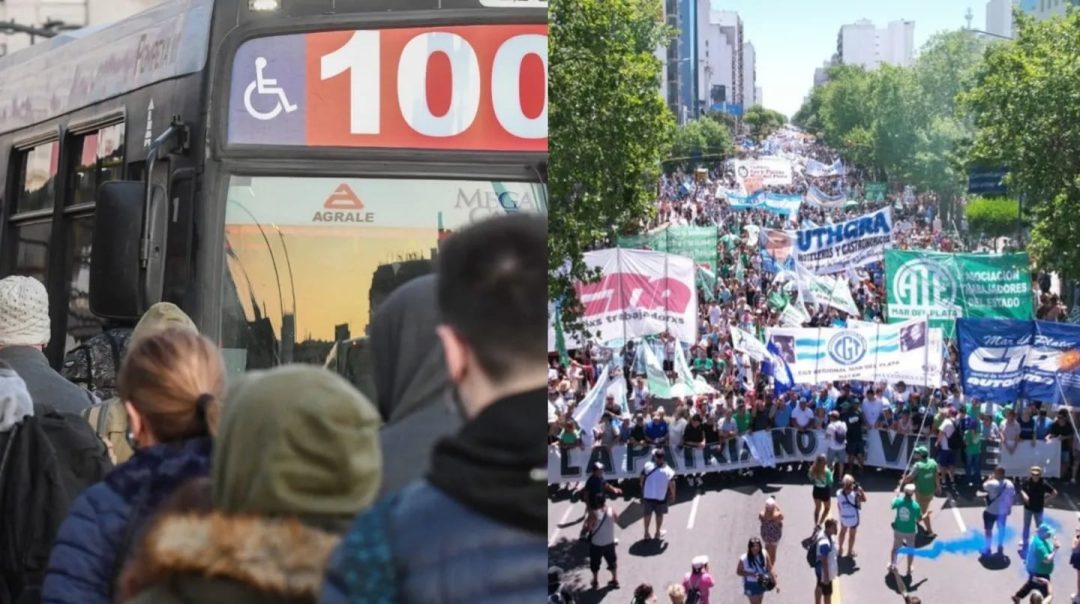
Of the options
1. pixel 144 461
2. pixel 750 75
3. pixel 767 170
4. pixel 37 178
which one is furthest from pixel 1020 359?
pixel 37 178

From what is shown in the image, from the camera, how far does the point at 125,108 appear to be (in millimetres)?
1798

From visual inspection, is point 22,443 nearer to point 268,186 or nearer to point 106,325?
point 106,325

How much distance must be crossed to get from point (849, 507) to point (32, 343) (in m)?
1.28

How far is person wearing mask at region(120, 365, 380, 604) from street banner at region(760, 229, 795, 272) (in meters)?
0.83

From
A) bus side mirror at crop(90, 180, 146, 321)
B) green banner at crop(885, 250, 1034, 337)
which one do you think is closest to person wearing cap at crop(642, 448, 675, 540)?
green banner at crop(885, 250, 1034, 337)

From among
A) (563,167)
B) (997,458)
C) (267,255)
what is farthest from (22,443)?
(997,458)

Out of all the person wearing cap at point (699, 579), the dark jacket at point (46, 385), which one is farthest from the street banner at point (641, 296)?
the dark jacket at point (46, 385)

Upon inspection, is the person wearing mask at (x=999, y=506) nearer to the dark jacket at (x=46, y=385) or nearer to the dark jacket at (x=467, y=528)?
the dark jacket at (x=467, y=528)

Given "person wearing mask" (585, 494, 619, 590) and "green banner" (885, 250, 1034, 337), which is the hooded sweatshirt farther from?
"green banner" (885, 250, 1034, 337)

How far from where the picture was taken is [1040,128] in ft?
6.44

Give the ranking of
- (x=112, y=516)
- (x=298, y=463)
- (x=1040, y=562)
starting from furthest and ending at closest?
(x=1040, y=562) < (x=112, y=516) < (x=298, y=463)

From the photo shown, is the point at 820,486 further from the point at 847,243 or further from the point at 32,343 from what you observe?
the point at 32,343

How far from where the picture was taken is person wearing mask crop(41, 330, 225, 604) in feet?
5.13

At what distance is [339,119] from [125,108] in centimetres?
32
